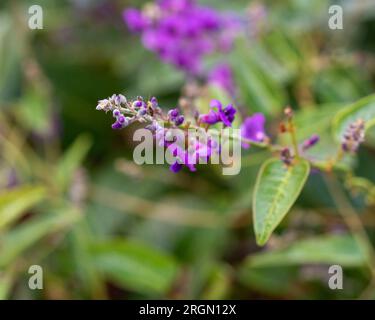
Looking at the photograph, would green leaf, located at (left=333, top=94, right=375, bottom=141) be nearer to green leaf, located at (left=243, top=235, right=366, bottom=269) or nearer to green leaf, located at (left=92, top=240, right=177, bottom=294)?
green leaf, located at (left=243, top=235, right=366, bottom=269)

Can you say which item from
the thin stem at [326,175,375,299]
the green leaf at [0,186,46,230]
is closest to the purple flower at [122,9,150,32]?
the green leaf at [0,186,46,230]

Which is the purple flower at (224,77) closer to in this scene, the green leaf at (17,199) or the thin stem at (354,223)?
the thin stem at (354,223)

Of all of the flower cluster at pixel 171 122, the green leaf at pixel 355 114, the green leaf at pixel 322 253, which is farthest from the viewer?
the green leaf at pixel 322 253

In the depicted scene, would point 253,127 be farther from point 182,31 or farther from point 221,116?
point 182,31

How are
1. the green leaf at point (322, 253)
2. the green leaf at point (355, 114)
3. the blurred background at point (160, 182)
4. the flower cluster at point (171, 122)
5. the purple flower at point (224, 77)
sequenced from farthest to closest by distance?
the purple flower at point (224, 77), the blurred background at point (160, 182), the green leaf at point (322, 253), the green leaf at point (355, 114), the flower cluster at point (171, 122)

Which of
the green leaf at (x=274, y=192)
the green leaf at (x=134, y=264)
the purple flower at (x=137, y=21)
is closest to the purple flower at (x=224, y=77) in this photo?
the purple flower at (x=137, y=21)

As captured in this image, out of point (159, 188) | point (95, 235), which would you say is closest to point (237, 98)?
point (159, 188)
